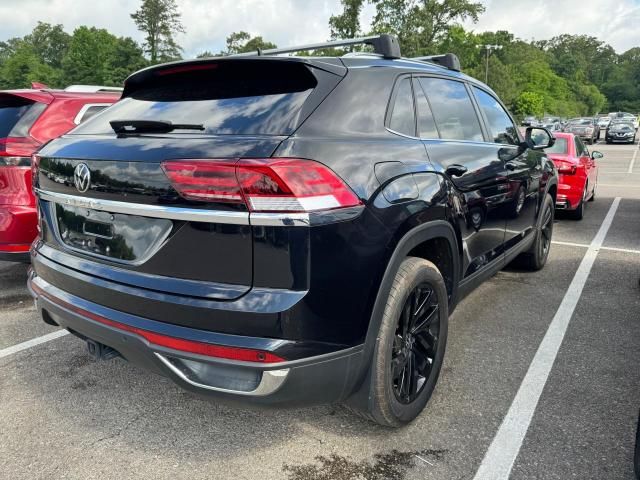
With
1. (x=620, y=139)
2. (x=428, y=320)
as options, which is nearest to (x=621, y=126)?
(x=620, y=139)

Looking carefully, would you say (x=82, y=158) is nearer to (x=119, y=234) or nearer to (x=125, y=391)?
(x=119, y=234)

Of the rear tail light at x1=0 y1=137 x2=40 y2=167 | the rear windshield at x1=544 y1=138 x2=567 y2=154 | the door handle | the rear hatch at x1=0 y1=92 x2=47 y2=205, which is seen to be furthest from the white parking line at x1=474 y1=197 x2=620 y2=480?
the rear windshield at x1=544 y1=138 x2=567 y2=154

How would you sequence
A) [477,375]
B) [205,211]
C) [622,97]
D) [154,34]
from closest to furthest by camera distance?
[205,211] < [477,375] < [154,34] < [622,97]

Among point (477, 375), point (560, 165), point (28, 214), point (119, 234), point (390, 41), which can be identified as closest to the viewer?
point (119, 234)

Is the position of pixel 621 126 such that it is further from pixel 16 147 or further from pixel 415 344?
pixel 16 147

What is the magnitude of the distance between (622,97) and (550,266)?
482ft

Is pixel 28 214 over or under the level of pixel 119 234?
under

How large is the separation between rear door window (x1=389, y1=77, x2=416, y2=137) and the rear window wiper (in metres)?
0.95

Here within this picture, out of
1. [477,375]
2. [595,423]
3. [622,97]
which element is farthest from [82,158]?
[622,97]

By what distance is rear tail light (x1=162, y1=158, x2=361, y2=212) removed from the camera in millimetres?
1896

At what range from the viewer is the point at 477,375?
126 inches

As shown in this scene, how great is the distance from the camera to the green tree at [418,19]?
193 feet

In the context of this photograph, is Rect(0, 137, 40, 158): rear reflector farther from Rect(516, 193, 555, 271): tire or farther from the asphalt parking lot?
Rect(516, 193, 555, 271): tire

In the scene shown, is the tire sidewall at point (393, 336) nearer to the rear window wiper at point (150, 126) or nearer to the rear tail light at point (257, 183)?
the rear tail light at point (257, 183)
